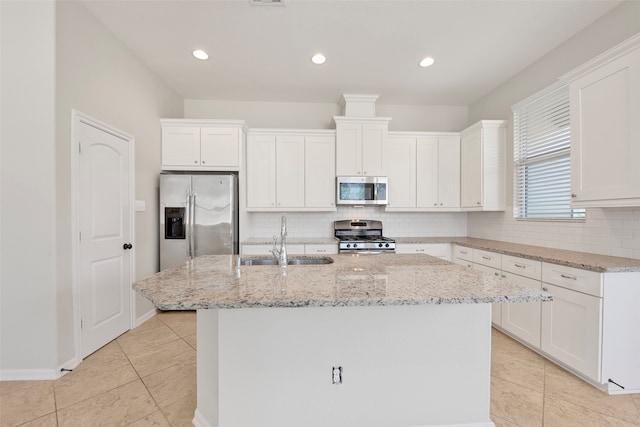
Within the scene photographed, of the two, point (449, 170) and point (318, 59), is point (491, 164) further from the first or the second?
point (318, 59)

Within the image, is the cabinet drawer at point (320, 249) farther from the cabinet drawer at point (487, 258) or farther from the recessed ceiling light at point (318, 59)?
the recessed ceiling light at point (318, 59)

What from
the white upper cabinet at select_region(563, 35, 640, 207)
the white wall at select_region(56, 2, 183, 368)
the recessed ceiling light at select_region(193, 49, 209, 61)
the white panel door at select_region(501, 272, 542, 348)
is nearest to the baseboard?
the white wall at select_region(56, 2, 183, 368)

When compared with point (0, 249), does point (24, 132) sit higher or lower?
higher

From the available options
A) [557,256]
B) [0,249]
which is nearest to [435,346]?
[557,256]

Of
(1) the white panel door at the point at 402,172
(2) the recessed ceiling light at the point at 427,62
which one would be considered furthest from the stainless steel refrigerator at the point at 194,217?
(2) the recessed ceiling light at the point at 427,62

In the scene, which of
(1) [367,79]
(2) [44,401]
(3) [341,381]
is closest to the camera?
(3) [341,381]

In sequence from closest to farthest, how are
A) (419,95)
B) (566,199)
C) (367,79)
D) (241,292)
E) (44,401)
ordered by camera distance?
(241,292), (44,401), (566,199), (367,79), (419,95)

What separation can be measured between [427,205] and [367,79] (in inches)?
77.6

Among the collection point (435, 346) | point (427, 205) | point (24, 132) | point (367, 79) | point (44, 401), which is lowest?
point (44, 401)

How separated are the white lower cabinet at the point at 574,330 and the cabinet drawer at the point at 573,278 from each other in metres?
0.04

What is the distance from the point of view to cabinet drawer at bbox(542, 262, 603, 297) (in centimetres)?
190

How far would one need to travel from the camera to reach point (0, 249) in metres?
2.05

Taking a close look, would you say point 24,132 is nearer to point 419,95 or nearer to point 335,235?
point 335,235

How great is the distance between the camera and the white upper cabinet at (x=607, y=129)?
1.85m
